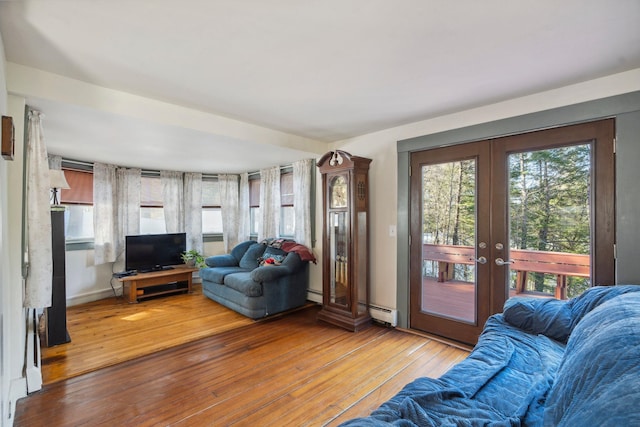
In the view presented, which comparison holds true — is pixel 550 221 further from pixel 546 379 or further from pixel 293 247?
pixel 293 247

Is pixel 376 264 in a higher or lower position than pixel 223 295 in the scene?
higher

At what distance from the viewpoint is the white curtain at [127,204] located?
16.3 ft

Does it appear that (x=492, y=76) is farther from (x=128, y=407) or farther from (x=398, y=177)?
(x=128, y=407)

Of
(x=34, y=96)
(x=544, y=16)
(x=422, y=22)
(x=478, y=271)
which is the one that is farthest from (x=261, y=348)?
(x=544, y=16)

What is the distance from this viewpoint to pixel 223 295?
4320 millimetres

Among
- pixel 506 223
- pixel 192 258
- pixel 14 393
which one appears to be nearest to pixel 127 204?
pixel 192 258

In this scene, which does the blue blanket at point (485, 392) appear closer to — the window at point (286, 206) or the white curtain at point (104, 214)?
the window at point (286, 206)

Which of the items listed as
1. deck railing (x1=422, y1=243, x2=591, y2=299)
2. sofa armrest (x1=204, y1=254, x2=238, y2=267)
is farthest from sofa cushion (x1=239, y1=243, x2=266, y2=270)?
deck railing (x1=422, y1=243, x2=591, y2=299)

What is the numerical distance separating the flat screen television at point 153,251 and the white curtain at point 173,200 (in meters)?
0.34

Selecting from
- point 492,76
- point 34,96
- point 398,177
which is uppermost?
point 492,76

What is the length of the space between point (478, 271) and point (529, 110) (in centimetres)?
Result: 154

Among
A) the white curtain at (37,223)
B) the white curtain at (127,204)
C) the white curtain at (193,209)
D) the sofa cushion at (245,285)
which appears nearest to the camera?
the white curtain at (37,223)

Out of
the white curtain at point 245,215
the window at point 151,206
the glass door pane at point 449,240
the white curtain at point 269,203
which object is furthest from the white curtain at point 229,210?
the glass door pane at point 449,240

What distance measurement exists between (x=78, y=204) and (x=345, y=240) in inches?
167
